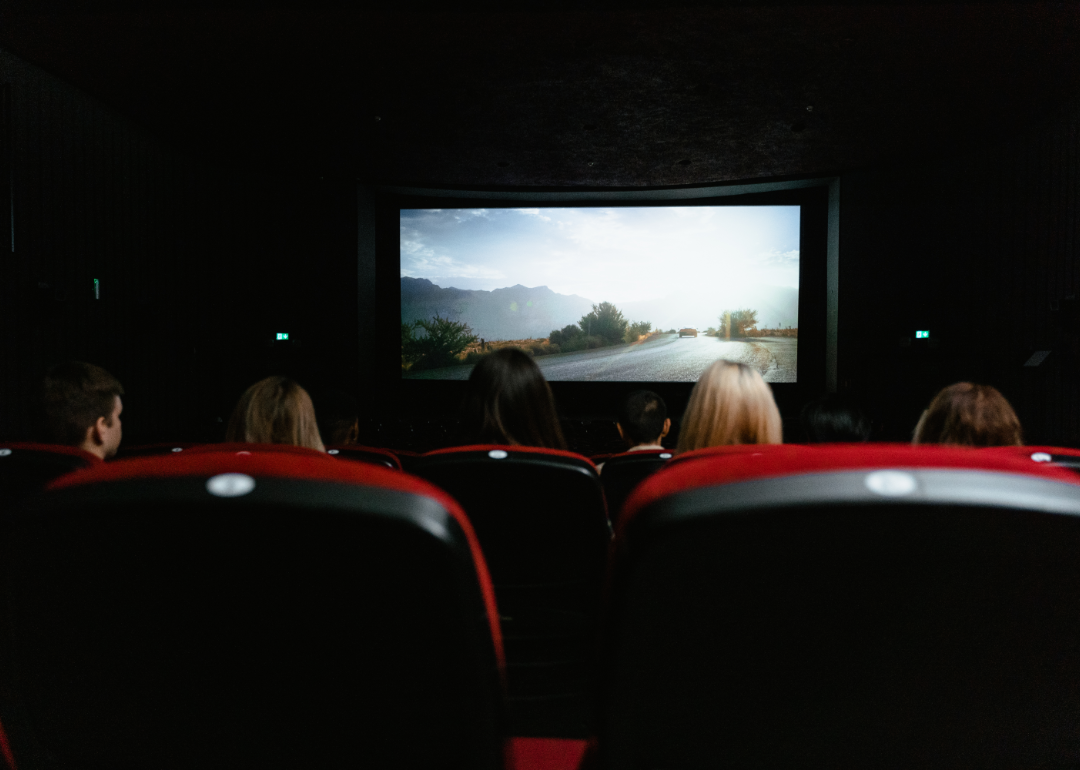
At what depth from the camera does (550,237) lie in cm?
833

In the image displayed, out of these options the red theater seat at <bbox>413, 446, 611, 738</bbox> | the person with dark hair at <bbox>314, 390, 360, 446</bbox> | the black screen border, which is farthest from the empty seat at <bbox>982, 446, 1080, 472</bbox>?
the black screen border

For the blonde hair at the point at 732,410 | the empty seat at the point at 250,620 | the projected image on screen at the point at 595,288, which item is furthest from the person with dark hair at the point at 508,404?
the projected image on screen at the point at 595,288

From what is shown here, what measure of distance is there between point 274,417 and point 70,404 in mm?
624

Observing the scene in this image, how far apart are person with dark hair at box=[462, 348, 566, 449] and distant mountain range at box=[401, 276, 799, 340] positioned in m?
6.44

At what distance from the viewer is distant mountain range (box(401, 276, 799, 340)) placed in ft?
26.9

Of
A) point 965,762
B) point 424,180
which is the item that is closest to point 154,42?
point 424,180

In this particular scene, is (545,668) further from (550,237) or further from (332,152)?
(550,237)

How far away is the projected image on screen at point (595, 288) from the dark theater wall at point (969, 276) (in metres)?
1.22

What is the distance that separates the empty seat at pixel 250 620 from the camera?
462 mm

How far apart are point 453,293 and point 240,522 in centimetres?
812

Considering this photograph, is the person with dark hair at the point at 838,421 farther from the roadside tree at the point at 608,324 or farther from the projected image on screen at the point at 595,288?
the roadside tree at the point at 608,324

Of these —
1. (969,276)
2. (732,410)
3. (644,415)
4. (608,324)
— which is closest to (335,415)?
(644,415)

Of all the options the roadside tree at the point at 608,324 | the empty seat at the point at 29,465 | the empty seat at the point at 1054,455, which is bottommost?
the empty seat at the point at 29,465

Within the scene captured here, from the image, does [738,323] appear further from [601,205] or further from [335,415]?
[335,415]
